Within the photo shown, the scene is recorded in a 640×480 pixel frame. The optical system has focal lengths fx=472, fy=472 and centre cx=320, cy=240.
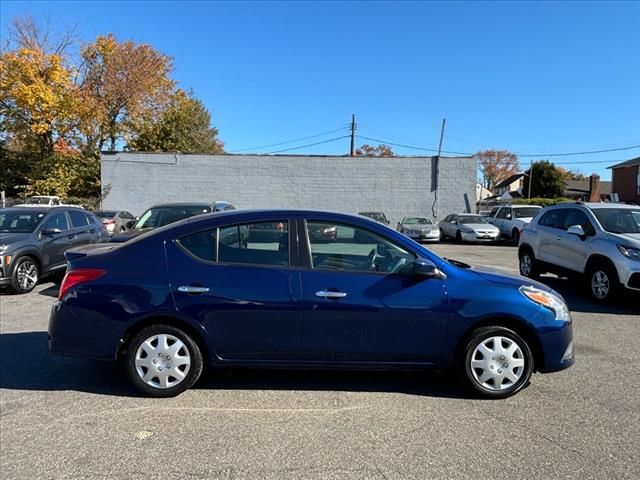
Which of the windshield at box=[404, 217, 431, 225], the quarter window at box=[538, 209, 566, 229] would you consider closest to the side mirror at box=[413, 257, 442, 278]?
the quarter window at box=[538, 209, 566, 229]

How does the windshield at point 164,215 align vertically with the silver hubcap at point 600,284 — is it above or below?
above

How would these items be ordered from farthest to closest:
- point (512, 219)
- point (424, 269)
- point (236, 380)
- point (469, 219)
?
point (469, 219)
point (512, 219)
point (236, 380)
point (424, 269)

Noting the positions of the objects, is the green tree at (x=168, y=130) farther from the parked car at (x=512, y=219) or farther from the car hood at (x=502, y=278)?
the car hood at (x=502, y=278)

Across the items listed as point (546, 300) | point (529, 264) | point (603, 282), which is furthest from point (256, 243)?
point (529, 264)

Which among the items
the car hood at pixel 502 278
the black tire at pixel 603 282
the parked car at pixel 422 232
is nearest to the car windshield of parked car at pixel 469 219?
the parked car at pixel 422 232

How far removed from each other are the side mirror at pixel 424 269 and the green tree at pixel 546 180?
70042mm

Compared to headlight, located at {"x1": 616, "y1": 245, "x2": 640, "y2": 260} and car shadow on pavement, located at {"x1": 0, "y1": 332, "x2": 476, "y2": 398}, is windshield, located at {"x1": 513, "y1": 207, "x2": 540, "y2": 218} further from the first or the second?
car shadow on pavement, located at {"x1": 0, "y1": 332, "x2": 476, "y2": 398}

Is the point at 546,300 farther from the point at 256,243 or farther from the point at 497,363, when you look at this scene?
the point at 256,243

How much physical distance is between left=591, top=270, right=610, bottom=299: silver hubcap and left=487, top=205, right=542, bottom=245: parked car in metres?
13.6

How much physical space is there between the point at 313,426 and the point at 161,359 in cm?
140

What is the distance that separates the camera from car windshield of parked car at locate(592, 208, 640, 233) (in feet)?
26.3

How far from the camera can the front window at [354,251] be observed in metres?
3.98

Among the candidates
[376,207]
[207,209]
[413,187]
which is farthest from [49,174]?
[207,209]

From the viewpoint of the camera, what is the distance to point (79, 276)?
13.1 ft
